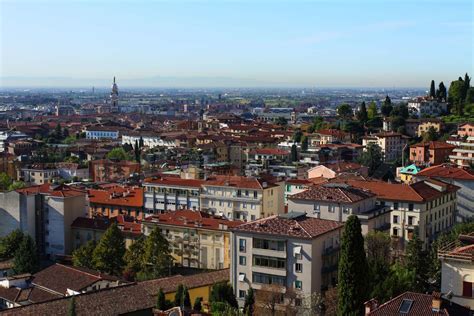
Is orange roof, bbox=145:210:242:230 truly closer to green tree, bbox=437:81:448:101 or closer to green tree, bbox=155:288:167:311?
green tree, bbox=155:288:167:311

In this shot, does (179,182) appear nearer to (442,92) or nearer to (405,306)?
(405,306)

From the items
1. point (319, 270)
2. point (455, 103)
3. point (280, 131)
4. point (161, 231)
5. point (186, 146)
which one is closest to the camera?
point (319, 270)

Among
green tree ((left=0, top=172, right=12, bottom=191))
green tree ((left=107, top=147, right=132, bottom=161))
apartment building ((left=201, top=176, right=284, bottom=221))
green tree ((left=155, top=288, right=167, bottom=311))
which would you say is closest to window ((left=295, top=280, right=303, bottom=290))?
green tree ((left=155, top=288, right=167, bottom=311))

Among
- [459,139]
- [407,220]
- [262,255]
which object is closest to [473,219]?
[407,220]

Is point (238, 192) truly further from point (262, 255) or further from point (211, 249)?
point (262, 255)

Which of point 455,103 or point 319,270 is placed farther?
point 455,103

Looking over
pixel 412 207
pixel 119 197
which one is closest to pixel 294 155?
pixel 119 197
